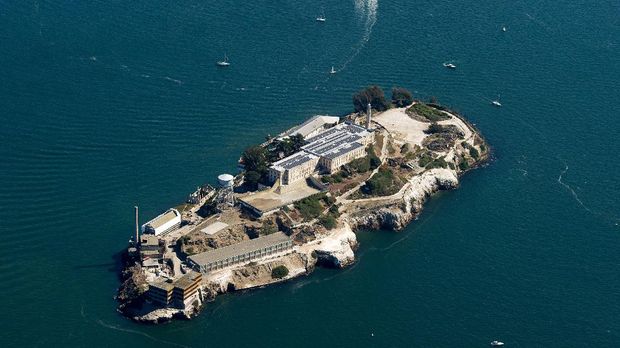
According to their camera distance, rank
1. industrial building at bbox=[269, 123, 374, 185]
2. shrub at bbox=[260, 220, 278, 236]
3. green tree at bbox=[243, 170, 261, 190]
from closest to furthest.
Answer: shrub at bbox=[260, 220, 278, 236] < green tree at bbox=[243, 170, 261, 190] < industrial building at bbox=[269, 123, 374, 185]

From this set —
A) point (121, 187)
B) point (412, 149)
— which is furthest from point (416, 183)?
point (121, 187)

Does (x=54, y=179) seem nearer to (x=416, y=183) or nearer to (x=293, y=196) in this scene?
(x=293, y=196)

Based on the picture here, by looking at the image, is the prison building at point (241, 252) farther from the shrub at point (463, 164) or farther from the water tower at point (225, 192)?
the shrub at point (463, 164)

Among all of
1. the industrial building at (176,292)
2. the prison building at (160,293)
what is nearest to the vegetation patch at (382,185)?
the industrial building at (176,292)

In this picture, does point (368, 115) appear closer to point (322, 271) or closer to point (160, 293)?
point (322, 271)

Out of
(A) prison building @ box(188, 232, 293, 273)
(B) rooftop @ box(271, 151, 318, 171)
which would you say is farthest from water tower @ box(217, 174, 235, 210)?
(A) prison building @ box(188, 232, 293, 273)

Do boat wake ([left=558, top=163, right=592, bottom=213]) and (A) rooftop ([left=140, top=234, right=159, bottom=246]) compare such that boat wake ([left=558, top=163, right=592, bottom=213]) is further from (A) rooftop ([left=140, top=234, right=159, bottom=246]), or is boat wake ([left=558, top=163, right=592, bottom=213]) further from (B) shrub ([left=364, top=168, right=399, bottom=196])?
(A) rooftop ([left=140, top=234, right=159, bottom=246])
